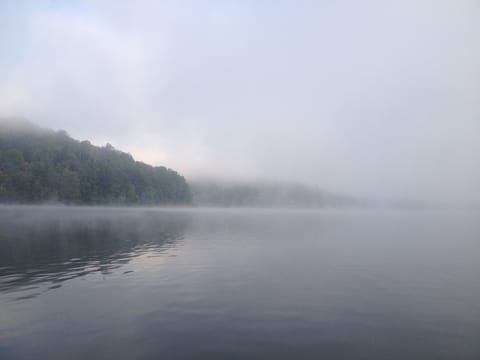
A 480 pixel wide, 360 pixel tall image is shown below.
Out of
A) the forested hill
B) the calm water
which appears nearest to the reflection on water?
the calm water

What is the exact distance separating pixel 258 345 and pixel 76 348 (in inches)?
287

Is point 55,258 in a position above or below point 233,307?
above

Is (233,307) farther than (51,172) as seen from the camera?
No

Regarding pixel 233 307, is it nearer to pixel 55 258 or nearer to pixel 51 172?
pixel 55 258

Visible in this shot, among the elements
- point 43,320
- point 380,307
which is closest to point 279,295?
point 380,307

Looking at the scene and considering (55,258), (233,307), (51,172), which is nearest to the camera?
(233,307)

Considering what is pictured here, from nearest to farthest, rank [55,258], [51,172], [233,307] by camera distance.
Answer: [233,307], [55,258], [51,172]

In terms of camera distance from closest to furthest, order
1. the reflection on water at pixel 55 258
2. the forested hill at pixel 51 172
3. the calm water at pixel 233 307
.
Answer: the calm water at pixel 233 307
the reflection on water at pixel 55 258
the forested hill at pixel 51 172

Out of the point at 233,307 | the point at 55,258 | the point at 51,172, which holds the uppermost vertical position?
the point at 51,172

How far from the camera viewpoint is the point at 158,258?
31125mm

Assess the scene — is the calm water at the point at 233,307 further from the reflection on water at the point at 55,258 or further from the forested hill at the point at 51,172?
the forested hill at the point at 51,172

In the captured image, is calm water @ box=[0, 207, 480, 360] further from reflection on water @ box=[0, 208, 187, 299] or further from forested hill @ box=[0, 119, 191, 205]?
forested hill @ box=[0, 119, 191, 205]

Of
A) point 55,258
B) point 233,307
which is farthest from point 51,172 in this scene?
point 233,307

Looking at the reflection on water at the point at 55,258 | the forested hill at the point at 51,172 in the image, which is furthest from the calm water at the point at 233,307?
the forested hill at the point at 51,172
